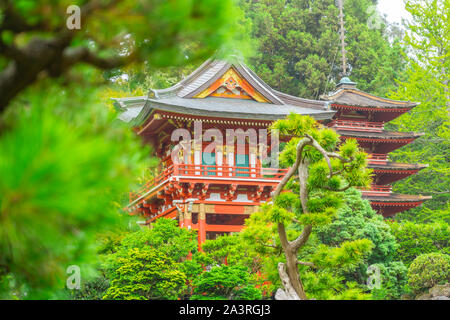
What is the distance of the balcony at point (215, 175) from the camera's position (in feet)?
49.4

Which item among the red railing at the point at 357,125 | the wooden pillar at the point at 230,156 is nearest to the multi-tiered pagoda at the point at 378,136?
the red railing at the point at 357,125

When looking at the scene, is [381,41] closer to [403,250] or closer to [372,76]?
[372,76]

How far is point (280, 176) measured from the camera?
1661cm

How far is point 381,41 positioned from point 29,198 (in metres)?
33.2

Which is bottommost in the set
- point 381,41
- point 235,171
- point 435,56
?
point 235,171

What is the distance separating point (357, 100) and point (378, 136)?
1928 mm

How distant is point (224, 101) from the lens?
17.0m

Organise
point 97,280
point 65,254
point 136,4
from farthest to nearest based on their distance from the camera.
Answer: point 97,280 < point 65,254 < point 136,4

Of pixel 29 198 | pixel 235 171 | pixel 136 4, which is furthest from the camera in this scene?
pixel 235 171

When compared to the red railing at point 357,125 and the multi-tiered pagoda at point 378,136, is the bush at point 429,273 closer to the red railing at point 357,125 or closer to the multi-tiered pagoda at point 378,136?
the multi-tiered pagoda at point 378,136

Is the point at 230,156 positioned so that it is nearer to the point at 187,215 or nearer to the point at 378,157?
the point at 187,215

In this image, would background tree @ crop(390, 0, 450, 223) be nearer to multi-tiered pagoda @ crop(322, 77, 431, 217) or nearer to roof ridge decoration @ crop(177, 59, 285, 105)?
multi-tiered pagoda @ crop(322, 77, 431, 217)

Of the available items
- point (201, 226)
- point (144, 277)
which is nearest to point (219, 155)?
point (201, 226)

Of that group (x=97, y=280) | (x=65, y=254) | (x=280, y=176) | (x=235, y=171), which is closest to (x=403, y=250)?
(x=280, y=176)
